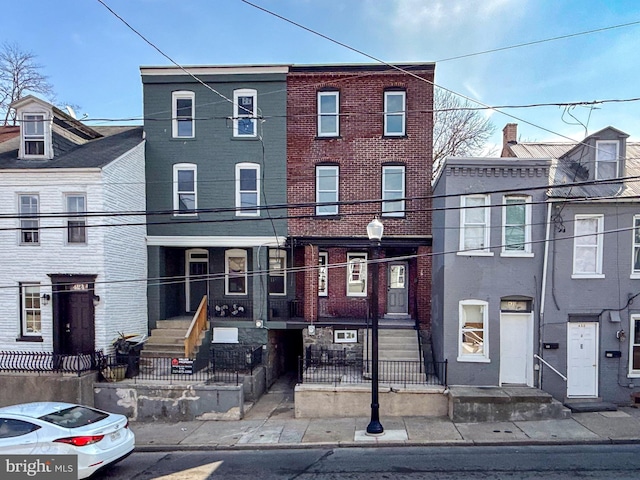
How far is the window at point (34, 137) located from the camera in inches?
514

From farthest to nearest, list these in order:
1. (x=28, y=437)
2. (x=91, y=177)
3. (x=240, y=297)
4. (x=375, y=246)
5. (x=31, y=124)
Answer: (x=240, y=297)
(x=31, y=124)
(x=91, y=177)
(x=375, y=246)
(x=28, y=437)

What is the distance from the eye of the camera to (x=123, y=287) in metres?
13.3

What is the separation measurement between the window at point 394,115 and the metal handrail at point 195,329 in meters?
9.64

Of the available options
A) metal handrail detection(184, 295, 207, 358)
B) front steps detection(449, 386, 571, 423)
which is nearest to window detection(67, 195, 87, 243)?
metal handrail detection(184, 295, 207, 358)

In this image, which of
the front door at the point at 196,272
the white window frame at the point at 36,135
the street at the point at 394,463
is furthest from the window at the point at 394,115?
the white window frame at the point at 36,135

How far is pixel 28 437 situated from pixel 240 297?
8.93 metres

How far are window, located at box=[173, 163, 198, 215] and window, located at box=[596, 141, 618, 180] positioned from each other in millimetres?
13816

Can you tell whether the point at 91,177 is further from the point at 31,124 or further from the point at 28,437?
the point at 28,437

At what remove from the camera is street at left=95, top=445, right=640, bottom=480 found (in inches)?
294

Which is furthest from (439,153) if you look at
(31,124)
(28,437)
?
(28,437)

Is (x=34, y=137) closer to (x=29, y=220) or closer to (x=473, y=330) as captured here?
(x=29, y=220)

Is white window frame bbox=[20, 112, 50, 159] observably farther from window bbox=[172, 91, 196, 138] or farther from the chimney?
the chimney

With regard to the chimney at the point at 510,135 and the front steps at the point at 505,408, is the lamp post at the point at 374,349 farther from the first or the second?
the chimney at the point at 510,135

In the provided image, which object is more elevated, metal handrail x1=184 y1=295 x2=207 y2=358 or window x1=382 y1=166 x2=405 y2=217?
window x1=382 y1=166 x2=405 y2=217
